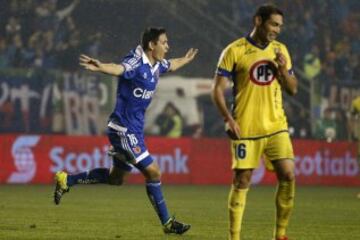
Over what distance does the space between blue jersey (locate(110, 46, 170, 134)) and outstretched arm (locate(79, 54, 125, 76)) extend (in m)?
0.24

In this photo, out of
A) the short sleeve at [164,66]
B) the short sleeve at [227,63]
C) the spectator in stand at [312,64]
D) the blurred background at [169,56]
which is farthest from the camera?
the spectator in stand at [312,64]

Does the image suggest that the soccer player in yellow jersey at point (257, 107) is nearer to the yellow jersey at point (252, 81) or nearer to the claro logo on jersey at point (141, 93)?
the yellow jersey at point (252, 81)

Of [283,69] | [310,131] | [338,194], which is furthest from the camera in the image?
[310,131]

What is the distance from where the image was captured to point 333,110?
24984 millimetres

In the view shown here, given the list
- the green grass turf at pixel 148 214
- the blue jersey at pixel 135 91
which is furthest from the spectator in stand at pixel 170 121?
the blue jersey at pixel 135 91

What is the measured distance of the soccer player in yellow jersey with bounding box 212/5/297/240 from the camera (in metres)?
9.14

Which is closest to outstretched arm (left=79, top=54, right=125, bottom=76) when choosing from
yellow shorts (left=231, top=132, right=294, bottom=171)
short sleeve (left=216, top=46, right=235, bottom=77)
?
short sleeve (left=216, top=46, right=235, bottom=77)

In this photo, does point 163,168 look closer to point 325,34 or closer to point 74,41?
point 74,41

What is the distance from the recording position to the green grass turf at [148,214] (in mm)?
11039

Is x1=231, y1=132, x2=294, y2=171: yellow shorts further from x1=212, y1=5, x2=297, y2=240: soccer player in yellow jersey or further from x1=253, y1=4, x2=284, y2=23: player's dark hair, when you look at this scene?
x1=253, y1=4, x2=284, y2=23: player's dark hair

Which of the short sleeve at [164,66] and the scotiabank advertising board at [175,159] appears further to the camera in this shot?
the scotiabank advertising board at [175,159]

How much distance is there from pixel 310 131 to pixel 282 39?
288cm

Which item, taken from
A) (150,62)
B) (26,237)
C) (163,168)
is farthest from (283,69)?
(163,168)

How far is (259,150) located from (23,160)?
1357cm
